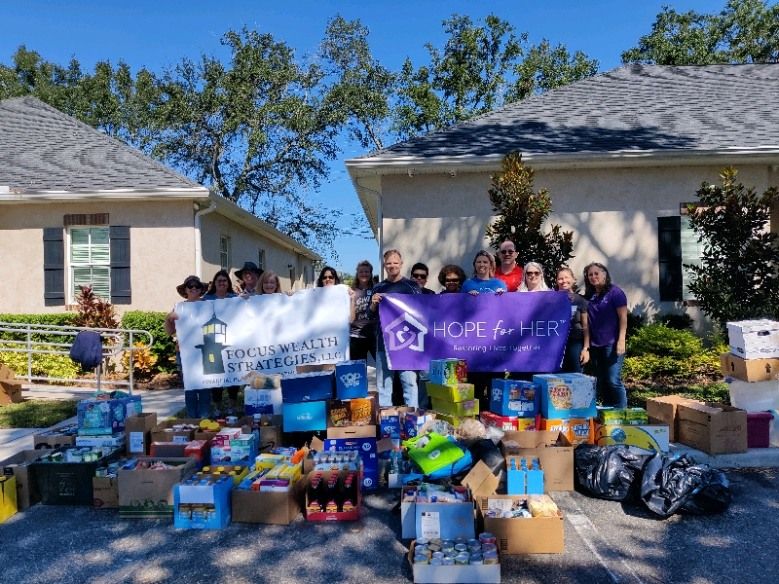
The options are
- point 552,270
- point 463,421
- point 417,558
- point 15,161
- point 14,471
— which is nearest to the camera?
point 417,558

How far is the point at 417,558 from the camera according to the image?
338 centimetres

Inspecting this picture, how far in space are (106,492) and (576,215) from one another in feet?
26.9

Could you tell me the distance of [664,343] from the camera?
30.1 feet

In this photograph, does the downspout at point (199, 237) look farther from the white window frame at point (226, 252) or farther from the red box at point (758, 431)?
the red box at point (758, 431)

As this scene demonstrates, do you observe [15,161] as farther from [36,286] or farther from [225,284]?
[225,284]

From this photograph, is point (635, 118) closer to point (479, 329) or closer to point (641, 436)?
point (479, 329)

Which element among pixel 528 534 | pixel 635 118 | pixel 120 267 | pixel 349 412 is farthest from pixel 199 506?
pixel 635 118

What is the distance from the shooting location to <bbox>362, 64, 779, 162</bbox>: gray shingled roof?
10117 mm

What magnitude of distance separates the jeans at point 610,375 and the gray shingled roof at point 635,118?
476cm

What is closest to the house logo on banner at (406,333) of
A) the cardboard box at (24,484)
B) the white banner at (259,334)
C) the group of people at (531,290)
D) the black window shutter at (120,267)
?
the group of people at (531,290)

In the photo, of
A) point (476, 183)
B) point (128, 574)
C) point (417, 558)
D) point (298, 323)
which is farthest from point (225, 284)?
point (476, 183)

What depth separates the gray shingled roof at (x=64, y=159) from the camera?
447 inches

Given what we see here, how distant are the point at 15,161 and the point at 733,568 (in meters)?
13.8

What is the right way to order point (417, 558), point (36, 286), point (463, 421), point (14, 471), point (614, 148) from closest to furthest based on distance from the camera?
1. point (417, 558)
2. point (14, 471)
3. point (463, 421)
4. point (614, 148)
5. point (36, 286)
